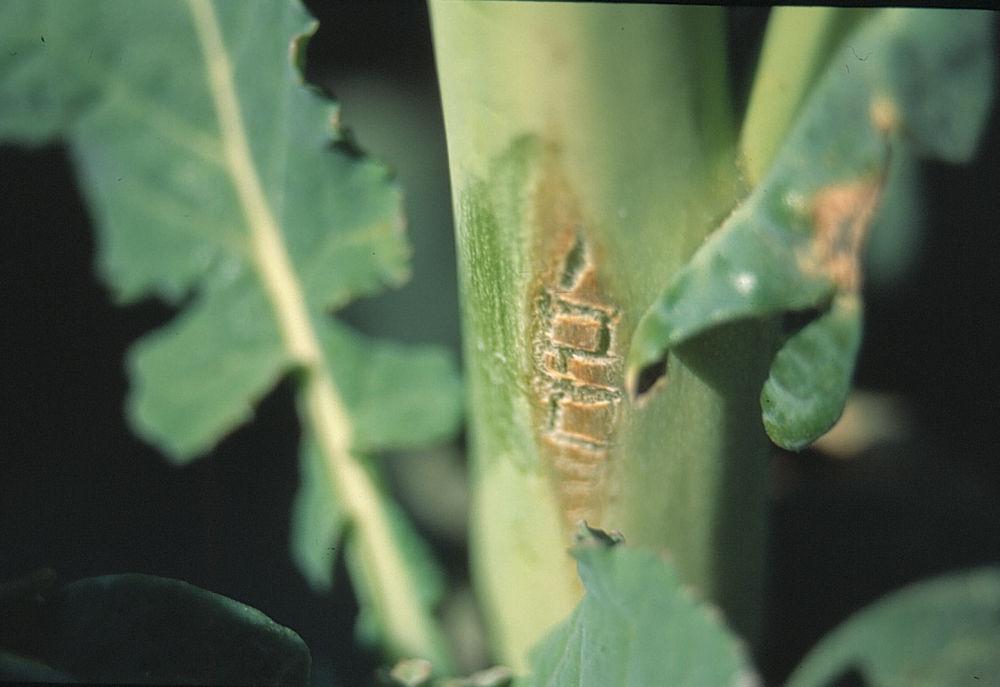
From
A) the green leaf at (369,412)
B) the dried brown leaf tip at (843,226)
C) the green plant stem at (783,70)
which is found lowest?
the green leaf at (369,412)

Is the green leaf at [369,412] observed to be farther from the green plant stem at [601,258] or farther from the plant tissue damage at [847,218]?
the plant tissue damage at [847,218]

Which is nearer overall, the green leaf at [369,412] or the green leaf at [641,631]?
the green leaf at [641,631]

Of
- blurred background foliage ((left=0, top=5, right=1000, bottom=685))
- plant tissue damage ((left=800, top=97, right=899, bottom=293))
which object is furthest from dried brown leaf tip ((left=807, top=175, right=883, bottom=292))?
blurred background foliage ((left=0, top=5, right=1000, bottom=685))

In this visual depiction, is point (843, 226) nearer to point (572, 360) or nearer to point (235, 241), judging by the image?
point (572, 360)

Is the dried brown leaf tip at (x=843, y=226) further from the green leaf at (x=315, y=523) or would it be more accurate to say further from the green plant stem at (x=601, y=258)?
the green leaf at (x=315, y=523)

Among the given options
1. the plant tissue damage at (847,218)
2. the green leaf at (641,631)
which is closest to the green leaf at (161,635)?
the green leaf at (641,631)

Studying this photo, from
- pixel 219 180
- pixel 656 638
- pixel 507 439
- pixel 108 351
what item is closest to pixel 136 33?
pixel 219 180

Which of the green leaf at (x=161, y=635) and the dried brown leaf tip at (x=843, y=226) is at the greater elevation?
the dried brown leaf tip at (x=843, y=226)
